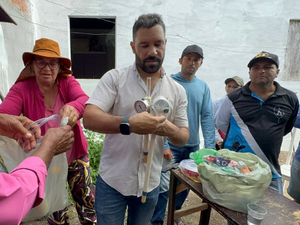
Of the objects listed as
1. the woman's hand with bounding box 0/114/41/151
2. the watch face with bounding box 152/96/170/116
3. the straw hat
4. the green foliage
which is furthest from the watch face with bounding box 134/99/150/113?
the green foliage

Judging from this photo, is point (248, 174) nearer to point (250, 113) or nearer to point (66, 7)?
point (250, 113)

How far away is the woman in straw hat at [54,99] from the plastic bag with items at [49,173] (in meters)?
0.23

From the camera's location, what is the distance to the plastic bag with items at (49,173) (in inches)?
58.1

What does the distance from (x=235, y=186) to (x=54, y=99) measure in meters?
1.76

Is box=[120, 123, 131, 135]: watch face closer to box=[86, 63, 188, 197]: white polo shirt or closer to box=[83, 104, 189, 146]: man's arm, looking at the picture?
box=[83, 104, 189, 146]: man's arm

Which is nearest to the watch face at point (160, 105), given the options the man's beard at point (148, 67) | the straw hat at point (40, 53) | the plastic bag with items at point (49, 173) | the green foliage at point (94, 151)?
the man's beard at point (148, 67)

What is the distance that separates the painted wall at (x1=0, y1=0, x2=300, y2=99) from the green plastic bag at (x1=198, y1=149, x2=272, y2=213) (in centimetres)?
425

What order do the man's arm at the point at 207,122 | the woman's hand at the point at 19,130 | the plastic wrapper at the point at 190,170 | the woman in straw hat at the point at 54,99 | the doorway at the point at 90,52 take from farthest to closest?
the doorway at the point at 90,52
the man's arm at the point at 207,122
the plastic wrapper at the point at 190,170
the woman in straw hat at the point at 54,99
the woman's hand at the point at 19,130

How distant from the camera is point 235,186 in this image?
1.46 metres

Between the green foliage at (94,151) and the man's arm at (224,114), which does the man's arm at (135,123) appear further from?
the green foliage at (94,151)

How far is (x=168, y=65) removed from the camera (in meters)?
5.42

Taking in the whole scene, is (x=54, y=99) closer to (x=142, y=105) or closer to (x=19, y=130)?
(x=19, y=130)

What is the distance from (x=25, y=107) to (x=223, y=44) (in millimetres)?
5071

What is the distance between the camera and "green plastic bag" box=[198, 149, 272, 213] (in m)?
1.46
